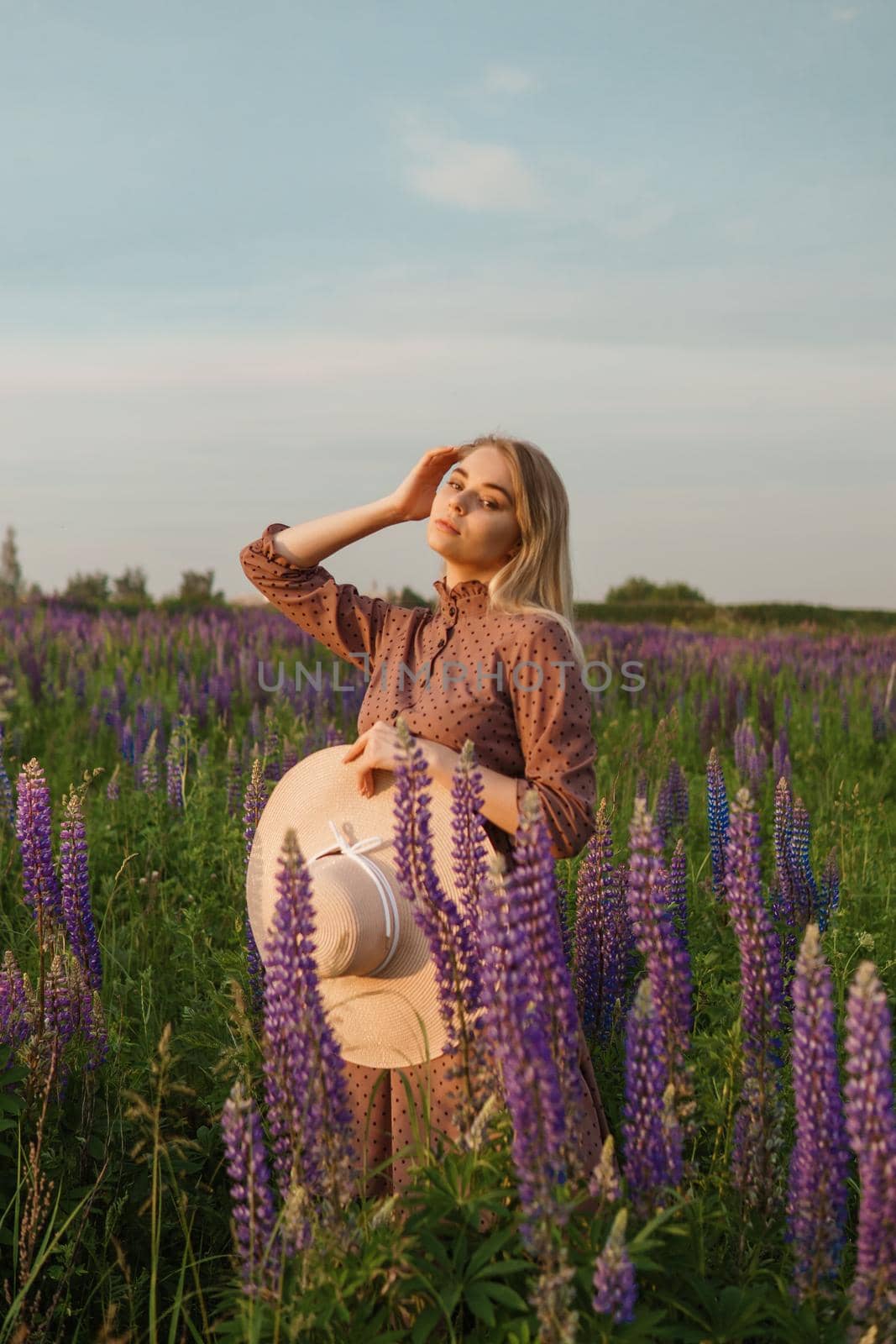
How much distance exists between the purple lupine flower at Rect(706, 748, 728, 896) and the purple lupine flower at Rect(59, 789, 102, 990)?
7.99 ft

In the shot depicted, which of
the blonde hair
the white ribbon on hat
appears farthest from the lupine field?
the blonde hair

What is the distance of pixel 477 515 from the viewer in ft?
11.8

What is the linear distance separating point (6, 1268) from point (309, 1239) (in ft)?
4.11

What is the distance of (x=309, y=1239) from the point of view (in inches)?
90.6

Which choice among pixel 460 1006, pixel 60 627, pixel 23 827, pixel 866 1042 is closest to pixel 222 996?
pixel 23 827

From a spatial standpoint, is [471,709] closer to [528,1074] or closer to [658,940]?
[658,940]

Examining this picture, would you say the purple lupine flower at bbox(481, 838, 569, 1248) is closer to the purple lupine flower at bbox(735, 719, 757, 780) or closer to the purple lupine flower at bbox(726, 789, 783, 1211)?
the purple lupine flower at bbox(726, 789, 783, 1211)

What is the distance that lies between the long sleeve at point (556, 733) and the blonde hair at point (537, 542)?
0.15 meters

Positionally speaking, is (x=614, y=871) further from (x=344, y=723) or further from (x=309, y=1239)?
(x=344, y=723)

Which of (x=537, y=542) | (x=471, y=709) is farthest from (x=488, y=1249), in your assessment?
(x=537, y=542)

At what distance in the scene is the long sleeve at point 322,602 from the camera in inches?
152

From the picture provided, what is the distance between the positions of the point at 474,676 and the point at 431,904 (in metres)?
1.04

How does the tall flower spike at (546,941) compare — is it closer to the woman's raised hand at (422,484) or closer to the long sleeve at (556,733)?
the long sleeve at (556,733)

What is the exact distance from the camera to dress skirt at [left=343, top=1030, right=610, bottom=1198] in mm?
3117
